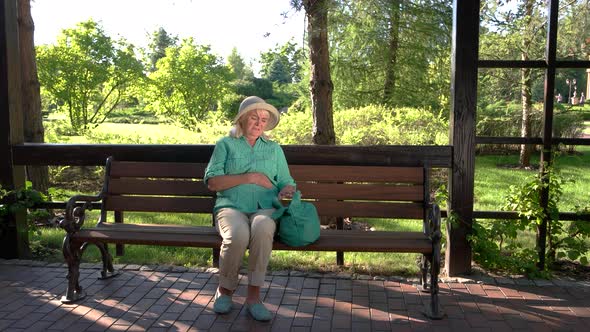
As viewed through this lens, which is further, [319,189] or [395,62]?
[395,62]

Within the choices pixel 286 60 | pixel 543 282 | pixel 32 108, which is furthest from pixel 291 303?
pixel 286 60

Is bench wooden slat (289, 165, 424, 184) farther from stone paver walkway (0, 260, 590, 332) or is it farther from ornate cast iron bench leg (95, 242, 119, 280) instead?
ornate cast iron bench leg (95, 242, 119, 280)

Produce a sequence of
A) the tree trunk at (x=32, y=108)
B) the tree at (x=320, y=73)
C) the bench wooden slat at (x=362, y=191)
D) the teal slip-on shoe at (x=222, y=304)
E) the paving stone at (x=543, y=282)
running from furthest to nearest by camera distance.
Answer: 1. the tree trunk at (x=32, y=108)
2. the tree at (x=320, y=73)
3. the paving stone at (x=543, y=282)
4. the bench wooden slat at (x=362, y=191)
5. the teal slip-on shoe at (x=222, y=304)

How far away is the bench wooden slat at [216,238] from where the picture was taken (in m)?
3.70

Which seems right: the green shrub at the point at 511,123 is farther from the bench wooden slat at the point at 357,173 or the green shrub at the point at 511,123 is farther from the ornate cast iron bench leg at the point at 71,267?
the ornate cast iron bench leg at the point at 71,267

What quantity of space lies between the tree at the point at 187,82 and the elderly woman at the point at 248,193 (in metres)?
20.3

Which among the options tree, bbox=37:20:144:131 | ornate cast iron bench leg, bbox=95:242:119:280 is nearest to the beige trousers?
ornate cast iron bench leg, bbox=95:242:119:280

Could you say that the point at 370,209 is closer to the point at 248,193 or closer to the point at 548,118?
the point at 248,193

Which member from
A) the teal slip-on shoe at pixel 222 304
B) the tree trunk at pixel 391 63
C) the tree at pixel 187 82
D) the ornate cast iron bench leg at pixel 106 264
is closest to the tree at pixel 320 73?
the ornate cast iron bench leg at pixel 106 264

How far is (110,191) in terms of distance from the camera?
4547mm

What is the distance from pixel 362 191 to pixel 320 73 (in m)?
3.36

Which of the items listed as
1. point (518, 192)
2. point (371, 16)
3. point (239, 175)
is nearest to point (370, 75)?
point (371, 16)

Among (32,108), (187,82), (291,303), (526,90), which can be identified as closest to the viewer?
(291,303)

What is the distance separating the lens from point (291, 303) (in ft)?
13.1
